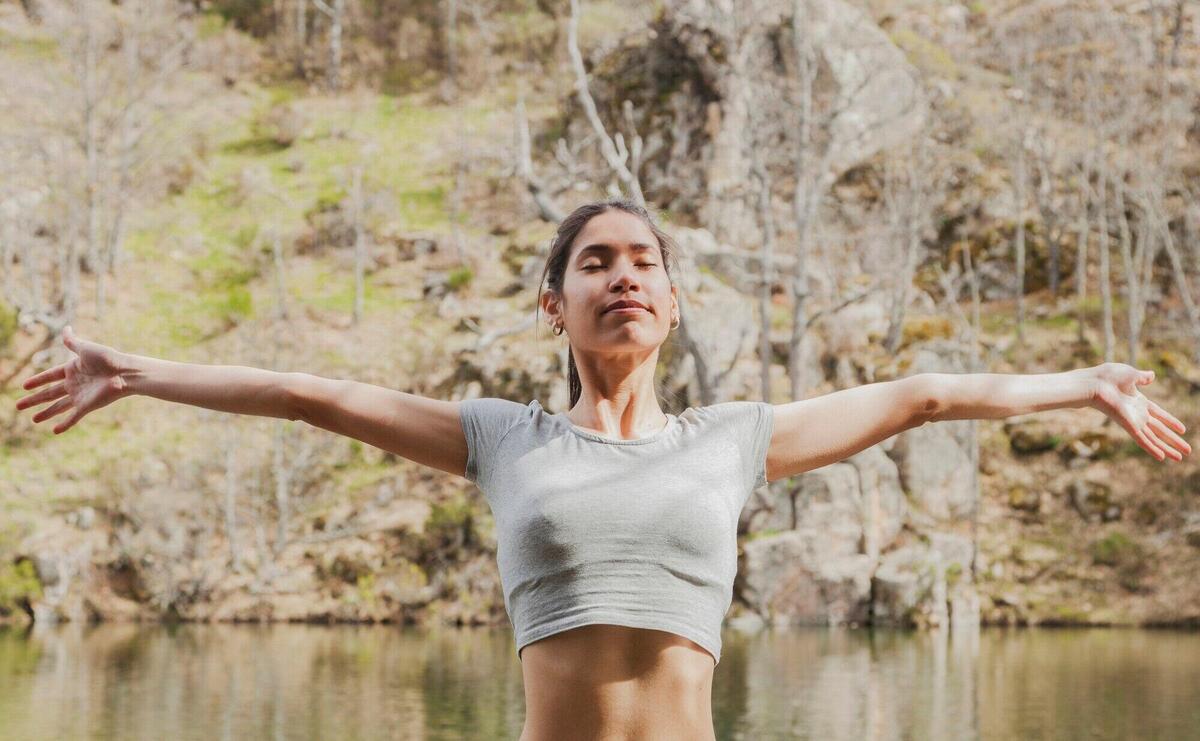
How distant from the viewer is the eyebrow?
206 cm

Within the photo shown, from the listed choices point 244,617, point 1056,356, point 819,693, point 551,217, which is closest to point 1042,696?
point 819,693

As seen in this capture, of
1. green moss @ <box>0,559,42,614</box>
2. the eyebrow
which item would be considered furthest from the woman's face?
green moss @ <box>0,559,42,614</box>

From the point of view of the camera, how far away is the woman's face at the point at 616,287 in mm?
2010

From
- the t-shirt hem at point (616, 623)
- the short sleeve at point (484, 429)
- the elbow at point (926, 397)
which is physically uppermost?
the elbow at point (926, 397)

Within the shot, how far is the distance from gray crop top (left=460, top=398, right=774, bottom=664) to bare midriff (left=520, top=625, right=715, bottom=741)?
35 millimetres

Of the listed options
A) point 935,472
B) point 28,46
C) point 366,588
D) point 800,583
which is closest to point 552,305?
point 800,583

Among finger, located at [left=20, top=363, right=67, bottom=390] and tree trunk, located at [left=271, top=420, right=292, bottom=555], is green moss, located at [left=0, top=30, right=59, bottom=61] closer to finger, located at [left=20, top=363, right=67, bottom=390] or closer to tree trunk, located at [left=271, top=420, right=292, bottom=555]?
tree trunk, located at [left=271, top=420, right=292, bottom=555]

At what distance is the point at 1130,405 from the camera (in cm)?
225

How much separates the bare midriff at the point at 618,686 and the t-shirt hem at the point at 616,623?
0.05ft

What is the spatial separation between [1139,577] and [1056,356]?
305 inches

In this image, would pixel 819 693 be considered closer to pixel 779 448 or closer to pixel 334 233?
pixel 779 448

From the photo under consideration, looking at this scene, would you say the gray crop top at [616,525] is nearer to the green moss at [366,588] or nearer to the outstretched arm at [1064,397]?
the outstretched arm at [1064,397]

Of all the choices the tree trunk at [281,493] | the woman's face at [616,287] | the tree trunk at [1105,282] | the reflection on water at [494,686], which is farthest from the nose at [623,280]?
the tree trunk at [1105,282]

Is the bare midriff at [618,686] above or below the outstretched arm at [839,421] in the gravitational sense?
below
